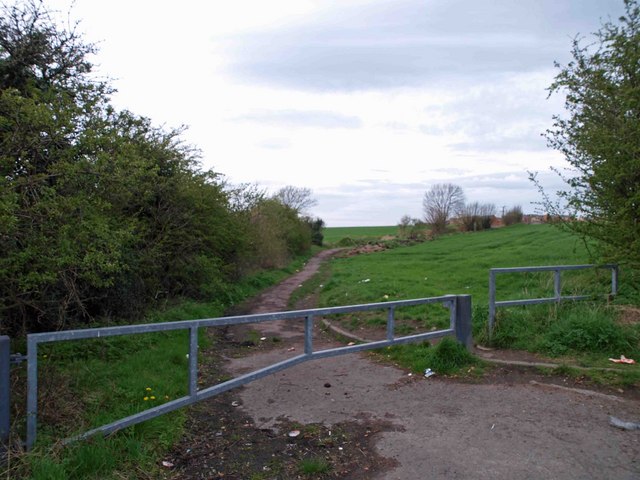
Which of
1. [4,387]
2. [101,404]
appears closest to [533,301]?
[101,404]

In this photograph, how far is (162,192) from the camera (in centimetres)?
1165

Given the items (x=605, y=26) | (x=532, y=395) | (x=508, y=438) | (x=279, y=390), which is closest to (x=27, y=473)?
(x=279, y=390)

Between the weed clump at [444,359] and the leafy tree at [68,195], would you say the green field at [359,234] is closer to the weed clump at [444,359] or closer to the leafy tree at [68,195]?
the leafy tree at [68,195]

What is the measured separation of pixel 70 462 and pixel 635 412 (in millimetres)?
5319

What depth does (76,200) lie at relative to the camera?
4.95 m

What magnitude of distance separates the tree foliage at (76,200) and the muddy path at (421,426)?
2.28 meters

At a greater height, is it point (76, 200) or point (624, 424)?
point (76, 200)

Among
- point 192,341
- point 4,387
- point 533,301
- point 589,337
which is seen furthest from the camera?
point 533,301

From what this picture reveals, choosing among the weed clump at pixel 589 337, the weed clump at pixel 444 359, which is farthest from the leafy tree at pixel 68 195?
the weed clump at pixel 589 337

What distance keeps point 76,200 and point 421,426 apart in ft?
13.2

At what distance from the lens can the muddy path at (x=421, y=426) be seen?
13.5 ft

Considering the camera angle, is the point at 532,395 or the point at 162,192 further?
the point at 162,192

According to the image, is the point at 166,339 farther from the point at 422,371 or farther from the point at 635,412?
the point at 635,412

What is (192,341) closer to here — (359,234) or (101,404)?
(101,404)
